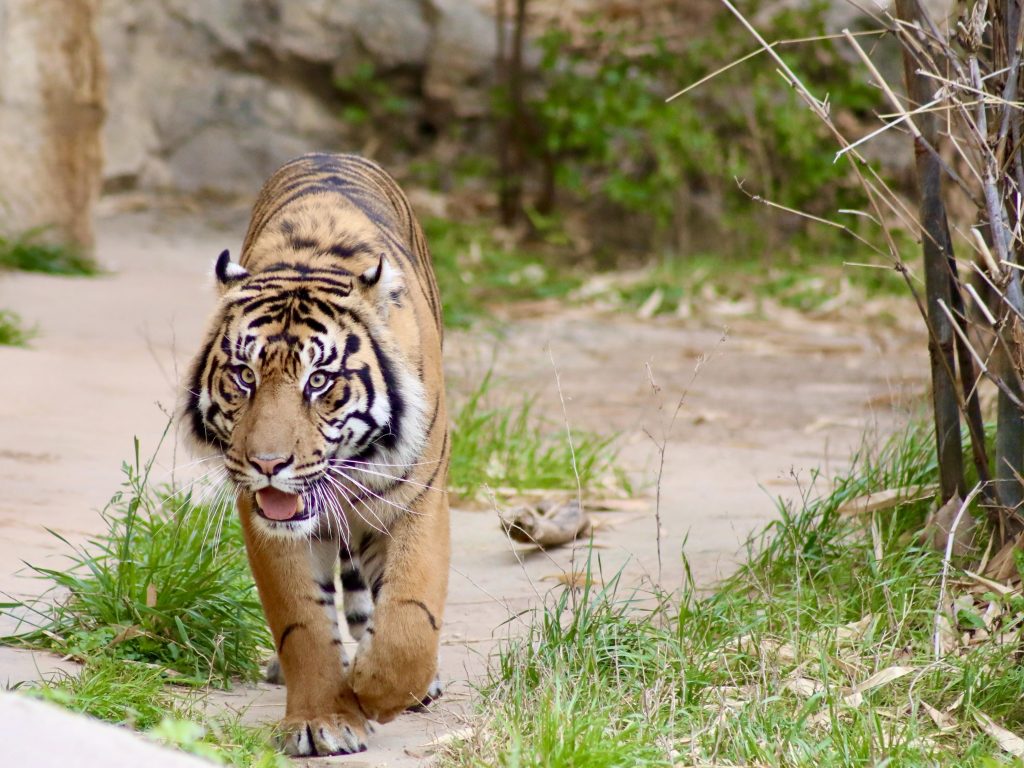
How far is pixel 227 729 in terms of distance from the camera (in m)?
2.98

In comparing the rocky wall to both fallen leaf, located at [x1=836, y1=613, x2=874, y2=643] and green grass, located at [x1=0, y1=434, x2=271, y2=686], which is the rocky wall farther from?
fallen leaf, located at [x1=836, y1=613, x2=874, y2=643]

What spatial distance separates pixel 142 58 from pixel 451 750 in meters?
10.5

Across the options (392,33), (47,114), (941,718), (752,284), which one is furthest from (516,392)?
Answer: (392,33)

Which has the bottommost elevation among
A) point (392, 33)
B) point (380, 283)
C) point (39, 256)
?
point (39, 256)

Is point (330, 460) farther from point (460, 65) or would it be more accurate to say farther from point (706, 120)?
point (460, 65)

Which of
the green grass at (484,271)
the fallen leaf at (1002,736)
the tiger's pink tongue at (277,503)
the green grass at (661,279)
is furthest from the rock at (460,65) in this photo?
the fallen leaf at (1002,736)

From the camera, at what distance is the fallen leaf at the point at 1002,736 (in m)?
2.97

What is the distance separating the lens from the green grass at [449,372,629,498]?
5141 millimetres

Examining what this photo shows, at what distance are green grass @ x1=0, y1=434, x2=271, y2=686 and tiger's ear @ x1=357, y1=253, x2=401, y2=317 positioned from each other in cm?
65

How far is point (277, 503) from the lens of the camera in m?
3.11

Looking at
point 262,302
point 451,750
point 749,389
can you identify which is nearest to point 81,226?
point 749,389

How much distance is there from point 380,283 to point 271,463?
1.80ft

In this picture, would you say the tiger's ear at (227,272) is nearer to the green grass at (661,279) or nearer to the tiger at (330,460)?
the tiger at (330,460)

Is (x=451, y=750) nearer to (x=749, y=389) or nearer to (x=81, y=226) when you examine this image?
(x=749, y=389)
